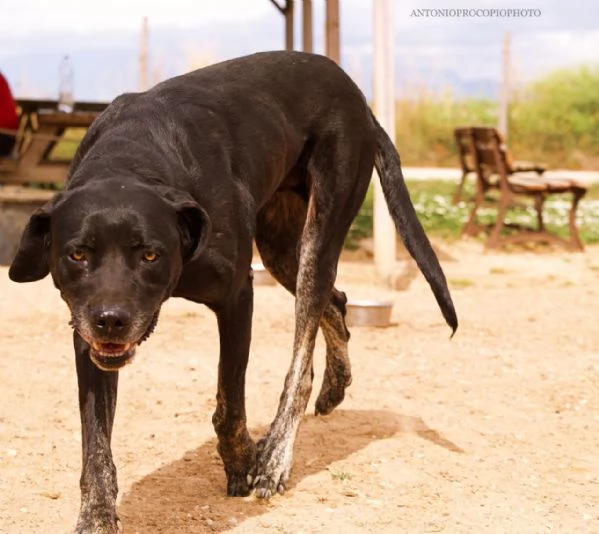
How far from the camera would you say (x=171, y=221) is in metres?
3.27

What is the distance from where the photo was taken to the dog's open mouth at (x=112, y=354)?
319cm

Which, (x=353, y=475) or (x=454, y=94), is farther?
(x=454, y=94)

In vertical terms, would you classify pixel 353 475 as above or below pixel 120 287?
below

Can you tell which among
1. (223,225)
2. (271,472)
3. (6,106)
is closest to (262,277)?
(6,106)

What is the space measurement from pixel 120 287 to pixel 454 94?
24.7m

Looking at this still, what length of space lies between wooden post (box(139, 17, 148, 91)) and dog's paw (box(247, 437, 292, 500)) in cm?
2172

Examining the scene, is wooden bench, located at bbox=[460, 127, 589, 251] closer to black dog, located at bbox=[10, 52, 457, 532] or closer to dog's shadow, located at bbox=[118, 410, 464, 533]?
dog's shadow, located at bbox=[118, 410, 464, 533]

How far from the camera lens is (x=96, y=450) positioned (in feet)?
11.6

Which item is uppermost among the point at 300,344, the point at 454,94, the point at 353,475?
the point at 300,344

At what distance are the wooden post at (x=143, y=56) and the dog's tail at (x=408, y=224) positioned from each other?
20.9m

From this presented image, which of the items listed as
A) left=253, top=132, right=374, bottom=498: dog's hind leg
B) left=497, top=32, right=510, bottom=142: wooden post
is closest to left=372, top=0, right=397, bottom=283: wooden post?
left=253, top=132, right=374, bottom=498: dog's hind leg

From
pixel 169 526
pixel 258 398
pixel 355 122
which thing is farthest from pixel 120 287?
pixel 258 398

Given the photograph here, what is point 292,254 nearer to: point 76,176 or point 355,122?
point 355,122

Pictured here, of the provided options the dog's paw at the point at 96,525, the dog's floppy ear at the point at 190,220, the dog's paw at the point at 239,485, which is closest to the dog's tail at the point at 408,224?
the dog's paw at the point at 239,485
